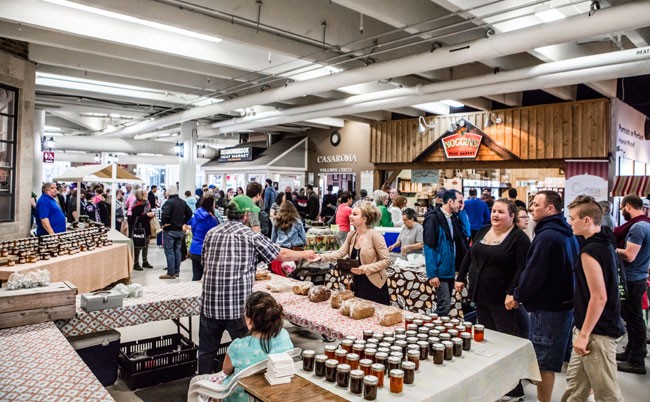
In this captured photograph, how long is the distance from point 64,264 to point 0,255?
0.64 meters

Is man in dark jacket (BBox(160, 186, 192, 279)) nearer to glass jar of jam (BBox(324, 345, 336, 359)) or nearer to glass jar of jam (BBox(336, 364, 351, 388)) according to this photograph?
glass jar of jam (BBox(324, 345, 336, 359))

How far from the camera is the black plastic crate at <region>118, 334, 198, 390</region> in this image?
3693 mm

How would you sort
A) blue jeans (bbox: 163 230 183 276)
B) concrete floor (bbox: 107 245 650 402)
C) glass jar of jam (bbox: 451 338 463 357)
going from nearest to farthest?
glass jar of jam (bbox: 451 338 463 357)
concrete floor (bbox: 107 245 650 402)
blue jeans (bbox: 163 230 183 276)

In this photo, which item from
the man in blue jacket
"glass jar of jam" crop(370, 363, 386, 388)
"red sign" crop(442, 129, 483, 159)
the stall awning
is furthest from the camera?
"red sign" crop(442, 129, 483, 159)

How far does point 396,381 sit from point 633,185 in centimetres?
680

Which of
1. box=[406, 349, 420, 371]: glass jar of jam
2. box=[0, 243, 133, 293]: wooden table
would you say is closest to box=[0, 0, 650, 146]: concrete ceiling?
box=[0, 243, 133, 293]: wooden table

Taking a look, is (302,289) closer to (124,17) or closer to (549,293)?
(549,293)

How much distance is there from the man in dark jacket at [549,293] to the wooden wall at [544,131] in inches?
278

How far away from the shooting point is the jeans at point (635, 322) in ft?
14.0

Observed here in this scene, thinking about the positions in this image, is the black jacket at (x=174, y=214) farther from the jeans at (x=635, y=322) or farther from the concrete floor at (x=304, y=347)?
the jeans at (x=635, y=322)

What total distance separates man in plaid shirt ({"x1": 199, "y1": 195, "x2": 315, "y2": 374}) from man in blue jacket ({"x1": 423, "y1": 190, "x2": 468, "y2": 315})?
181 cm

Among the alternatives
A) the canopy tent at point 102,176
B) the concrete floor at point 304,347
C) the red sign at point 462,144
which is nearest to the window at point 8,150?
the canopy tent at point 102,176

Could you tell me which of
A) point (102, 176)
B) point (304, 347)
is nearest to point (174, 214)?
point (102, 176)

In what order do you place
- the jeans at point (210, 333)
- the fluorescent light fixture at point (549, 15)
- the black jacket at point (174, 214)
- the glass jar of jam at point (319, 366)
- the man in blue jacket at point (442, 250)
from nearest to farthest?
1. the glass jar of jam at point (319, 366)
2. the jeans at point (210, 333)
3. the man in blue jacket at point (442, 250)
4. the fluorescent light fixture at point (549, 15)
5. the black jacket at point (174, 214)
